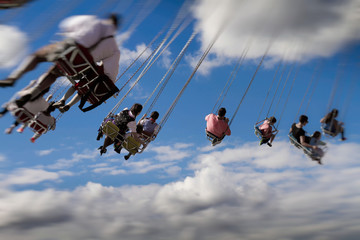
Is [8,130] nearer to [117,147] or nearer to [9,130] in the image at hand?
[9,130]

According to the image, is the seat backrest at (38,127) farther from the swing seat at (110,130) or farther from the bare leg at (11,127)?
the swing seat at (110,130)

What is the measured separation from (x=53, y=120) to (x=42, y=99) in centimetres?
97

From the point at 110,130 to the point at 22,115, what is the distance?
336cm

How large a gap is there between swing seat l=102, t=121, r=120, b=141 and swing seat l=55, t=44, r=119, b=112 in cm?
177

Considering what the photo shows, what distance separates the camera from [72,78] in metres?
9.47

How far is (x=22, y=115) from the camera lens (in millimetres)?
9188

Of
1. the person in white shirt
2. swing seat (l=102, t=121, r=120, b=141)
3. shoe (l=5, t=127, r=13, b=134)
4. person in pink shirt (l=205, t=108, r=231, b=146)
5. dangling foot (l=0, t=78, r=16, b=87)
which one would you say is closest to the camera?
dangling foot (l=0, t=78, r=16, b=87)

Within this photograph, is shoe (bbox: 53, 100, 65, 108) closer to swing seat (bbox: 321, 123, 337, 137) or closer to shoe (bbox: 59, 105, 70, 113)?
shoe (bbox: 59, 105, 70, 113)

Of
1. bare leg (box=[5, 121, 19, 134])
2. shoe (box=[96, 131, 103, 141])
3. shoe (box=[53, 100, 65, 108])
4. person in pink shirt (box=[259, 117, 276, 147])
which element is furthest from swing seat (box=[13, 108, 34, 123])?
person in pink shirt (box=[259, 117, 276, 147])

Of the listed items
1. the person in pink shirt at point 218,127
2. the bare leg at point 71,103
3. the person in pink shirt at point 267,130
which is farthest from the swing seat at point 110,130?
the person in pink shirt at point 267,130

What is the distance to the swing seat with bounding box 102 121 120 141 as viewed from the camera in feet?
39.5

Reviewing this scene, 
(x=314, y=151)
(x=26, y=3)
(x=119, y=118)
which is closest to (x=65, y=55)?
(x=26, y=3)

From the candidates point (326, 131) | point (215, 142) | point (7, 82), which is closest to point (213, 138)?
point (215, 142)

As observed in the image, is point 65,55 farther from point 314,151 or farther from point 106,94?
point 314,151
